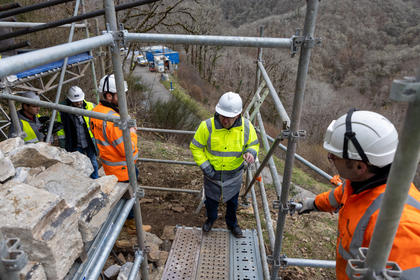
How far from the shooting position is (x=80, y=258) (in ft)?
5.31

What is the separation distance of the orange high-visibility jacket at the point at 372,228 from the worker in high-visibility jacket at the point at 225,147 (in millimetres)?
1511

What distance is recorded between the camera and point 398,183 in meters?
0.81

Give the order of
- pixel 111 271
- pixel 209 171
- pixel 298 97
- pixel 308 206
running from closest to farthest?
pixel 298 97 < pixel 308 206 < pixel 111 271 < pixel 209 171

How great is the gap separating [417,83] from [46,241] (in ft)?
5.20

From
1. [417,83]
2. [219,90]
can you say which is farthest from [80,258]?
[219,90]

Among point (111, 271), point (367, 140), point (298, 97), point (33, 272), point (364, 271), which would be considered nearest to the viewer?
point (364, 271)

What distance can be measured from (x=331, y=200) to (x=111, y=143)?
2388 millimetres

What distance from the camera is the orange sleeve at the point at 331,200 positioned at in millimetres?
2162

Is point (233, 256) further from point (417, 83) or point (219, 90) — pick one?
point (219, 90)

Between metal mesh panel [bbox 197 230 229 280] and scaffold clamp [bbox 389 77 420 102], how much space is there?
2837 millimetres

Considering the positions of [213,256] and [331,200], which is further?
[213,256]

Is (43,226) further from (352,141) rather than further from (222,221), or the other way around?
(222,221)

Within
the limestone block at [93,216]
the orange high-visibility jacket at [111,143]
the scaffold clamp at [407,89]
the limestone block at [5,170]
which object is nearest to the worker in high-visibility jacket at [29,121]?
the orange high-visibility jacket at [111,143]

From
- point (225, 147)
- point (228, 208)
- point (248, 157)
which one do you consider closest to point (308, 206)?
point (248, 157)
